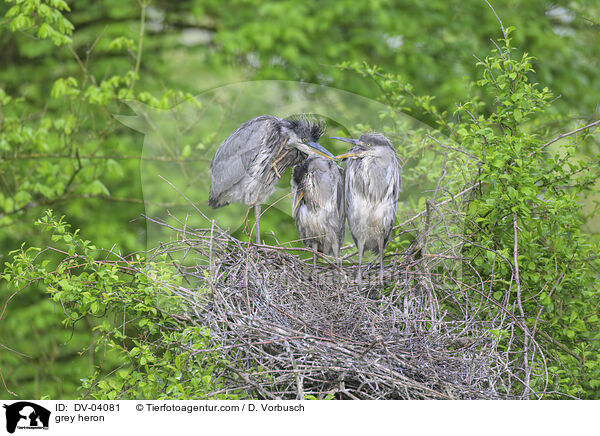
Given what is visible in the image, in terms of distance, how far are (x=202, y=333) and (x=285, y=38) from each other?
328 cm

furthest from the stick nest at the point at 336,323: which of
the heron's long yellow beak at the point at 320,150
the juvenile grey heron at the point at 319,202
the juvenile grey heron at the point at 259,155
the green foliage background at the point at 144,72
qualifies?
the green foliage background at the point at 144,72

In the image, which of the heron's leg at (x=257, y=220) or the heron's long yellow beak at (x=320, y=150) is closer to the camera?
the heron's long yellow beak at (x=320, y=150)

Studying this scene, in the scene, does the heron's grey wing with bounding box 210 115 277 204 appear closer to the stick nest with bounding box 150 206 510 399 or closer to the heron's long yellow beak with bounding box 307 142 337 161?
the heron's long yellow beak with bounding box 307 142 337 161

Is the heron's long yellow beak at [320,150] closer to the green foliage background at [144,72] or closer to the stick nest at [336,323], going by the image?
the stick nest at [336,323]

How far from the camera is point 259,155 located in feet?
8.52

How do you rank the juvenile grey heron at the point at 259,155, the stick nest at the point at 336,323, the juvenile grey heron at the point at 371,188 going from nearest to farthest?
the stick nest at the point at 336,323 → the juvenile grey heron at the point at 371,188 → the juvenile grey heron at the point at 259,155

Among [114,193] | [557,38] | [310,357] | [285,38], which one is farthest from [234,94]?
[557,38]

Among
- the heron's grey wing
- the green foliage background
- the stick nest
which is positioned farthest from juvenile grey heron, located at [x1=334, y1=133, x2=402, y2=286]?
the green foliage background

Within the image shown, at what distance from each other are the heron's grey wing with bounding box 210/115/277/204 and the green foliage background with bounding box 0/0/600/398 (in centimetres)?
76

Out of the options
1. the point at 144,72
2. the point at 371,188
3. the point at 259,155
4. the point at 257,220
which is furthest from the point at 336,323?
the point at 144,72

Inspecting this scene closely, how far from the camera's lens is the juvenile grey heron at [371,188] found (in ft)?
8.00

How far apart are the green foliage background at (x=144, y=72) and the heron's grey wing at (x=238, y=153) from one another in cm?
76

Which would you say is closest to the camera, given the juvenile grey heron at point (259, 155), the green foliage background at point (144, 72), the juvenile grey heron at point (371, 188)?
the juvenile grey heron at point (371, 188)

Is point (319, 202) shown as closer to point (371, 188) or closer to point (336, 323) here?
point (371, 188)
